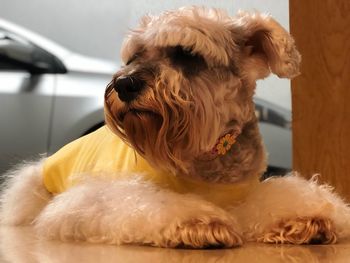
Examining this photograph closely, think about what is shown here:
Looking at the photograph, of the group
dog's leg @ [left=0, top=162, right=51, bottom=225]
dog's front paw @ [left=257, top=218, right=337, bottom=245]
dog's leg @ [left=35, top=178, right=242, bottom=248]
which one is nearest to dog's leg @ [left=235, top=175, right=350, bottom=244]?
dog's front paw @ [left=257, top=218, right=337, bottom=245]

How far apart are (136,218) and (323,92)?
1282mm

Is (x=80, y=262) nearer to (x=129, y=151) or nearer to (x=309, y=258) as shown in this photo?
(x=309, y=258)

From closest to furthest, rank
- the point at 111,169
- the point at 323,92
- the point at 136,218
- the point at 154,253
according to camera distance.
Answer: the point at 154,253, the point at 136,218, the point at 111,169, the point at 323,92

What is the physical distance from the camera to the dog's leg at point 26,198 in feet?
6.68

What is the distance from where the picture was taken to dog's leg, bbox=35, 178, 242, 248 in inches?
56.2

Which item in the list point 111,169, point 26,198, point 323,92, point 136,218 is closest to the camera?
point 136,218

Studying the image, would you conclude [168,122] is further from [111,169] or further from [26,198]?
[26,198]

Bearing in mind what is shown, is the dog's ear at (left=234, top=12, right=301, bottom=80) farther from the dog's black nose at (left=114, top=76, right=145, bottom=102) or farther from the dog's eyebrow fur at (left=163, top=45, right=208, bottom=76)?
the dog's black nose at (left=114, top=76, right=145, bottom=102)

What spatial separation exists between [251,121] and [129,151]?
32 centimetres

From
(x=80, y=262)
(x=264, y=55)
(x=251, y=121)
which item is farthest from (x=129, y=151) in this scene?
(x=80, y=262)

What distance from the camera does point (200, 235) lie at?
1.41 metres

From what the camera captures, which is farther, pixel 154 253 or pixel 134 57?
pixel 134 57

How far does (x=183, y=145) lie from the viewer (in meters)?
1.64

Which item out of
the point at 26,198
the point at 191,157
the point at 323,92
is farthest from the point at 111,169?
the point at 323,92
